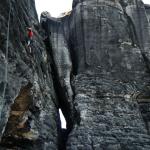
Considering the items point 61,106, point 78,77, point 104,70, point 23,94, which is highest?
point 104,70

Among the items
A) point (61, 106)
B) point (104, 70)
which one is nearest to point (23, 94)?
point (61, 106)

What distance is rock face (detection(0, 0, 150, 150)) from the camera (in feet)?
53.5

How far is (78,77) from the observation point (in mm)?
21344

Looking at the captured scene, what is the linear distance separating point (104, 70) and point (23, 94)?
659 cm

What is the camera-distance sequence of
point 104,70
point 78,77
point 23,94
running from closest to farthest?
point 23,94, point 78,77, point 104,70

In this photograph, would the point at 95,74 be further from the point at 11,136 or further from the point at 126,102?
the point at 11,136

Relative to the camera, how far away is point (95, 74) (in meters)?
21.3

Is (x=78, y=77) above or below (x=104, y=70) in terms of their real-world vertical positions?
below

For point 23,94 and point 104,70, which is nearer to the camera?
point 23,94

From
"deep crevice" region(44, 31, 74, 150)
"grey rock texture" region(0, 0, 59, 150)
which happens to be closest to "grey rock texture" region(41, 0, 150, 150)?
"deep crevice" region(44, 31, 74, 150)

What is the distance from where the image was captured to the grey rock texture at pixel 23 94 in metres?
14.7

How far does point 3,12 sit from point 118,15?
1091cm

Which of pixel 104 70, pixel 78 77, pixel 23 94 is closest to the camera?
pixel 23 94

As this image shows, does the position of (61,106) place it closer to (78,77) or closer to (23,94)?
(78,77)
